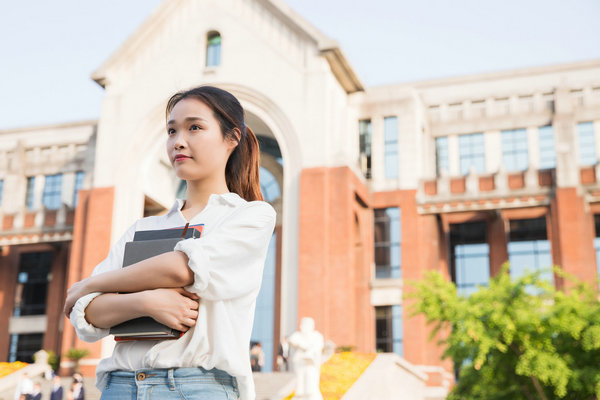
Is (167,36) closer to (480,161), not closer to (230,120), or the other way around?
(480,161)

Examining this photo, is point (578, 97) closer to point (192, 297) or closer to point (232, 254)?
point (232, 254)

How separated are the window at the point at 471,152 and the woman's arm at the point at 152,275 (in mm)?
29179

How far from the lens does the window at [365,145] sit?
29328mm

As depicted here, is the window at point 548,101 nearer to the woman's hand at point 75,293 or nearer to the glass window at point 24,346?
the glass window at point 24,346

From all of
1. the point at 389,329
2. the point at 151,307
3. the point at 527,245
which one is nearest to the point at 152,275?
the point at 151,307

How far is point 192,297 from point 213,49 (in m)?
27.1

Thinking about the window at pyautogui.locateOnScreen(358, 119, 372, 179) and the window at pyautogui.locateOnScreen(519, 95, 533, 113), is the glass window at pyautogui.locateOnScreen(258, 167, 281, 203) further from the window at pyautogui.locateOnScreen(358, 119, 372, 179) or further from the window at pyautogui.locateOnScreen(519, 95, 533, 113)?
the window at pyautogui.locateOnScreen(519, 95, 533, 113)

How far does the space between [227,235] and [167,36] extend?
1106 inches

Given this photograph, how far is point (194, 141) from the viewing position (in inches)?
94.6

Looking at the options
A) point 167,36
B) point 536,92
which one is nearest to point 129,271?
point 167,36

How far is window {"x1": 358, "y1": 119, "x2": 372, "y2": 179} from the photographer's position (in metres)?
29.3

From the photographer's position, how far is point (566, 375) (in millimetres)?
15578

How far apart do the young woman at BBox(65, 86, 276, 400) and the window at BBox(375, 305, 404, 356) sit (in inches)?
1005

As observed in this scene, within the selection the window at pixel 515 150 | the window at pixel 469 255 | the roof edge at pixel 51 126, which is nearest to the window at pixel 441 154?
the window at pixel 515 150
